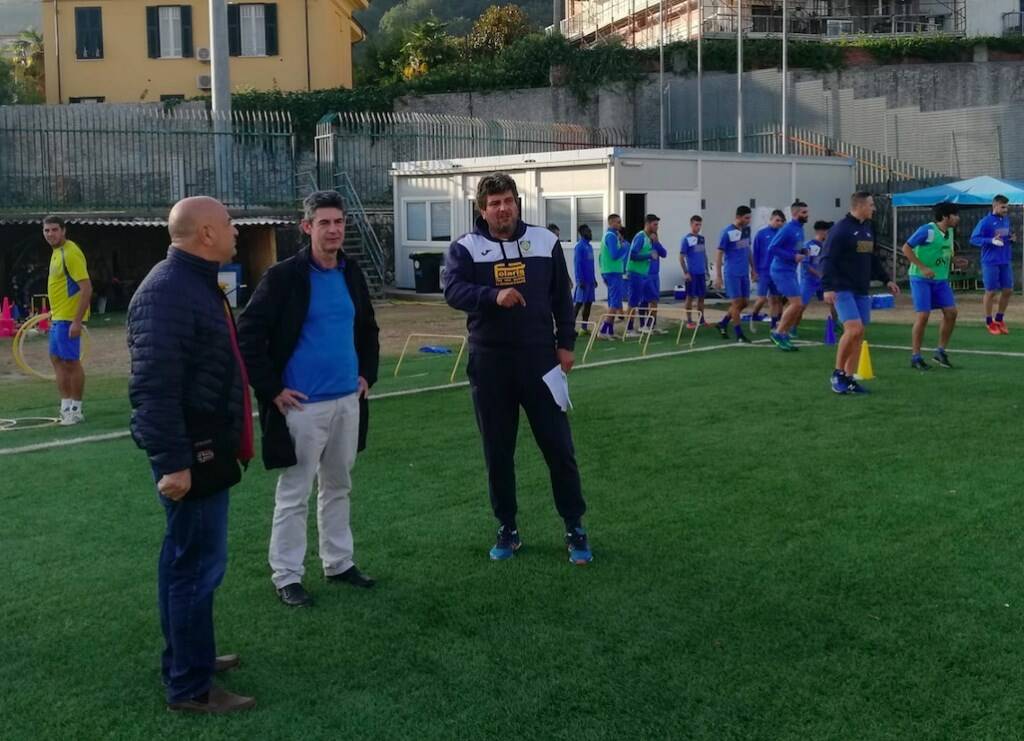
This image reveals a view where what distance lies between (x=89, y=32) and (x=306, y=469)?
139 feet

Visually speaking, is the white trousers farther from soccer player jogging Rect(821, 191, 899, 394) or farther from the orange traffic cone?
the orange traffic cone

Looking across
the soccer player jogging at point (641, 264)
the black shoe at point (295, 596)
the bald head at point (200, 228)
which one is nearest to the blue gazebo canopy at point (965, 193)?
the soccer player jogging at point (641, 264)

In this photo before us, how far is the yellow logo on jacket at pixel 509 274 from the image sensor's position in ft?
18.9

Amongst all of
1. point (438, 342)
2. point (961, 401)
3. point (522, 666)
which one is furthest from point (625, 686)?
point (438, 342)

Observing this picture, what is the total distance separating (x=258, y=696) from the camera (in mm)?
4340

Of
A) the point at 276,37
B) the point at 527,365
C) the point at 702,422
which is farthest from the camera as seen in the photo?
the point at 276,37

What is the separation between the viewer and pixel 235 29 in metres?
43.0

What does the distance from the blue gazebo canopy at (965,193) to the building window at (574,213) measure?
274 inches

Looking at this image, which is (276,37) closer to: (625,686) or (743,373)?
(743,373)

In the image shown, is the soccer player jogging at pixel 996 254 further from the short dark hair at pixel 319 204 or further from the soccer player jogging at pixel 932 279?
the short dark hair at pixel 319 204

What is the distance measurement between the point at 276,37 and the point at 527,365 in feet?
132

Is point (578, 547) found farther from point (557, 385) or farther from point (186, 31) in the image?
point (186, 31)

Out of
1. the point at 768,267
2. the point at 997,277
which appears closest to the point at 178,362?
the point at 768,267

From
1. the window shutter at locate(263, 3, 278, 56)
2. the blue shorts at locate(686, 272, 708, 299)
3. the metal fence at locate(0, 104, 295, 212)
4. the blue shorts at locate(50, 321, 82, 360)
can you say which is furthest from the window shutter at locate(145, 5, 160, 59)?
the blue shorts at locate(50, 321, 82, 360)
